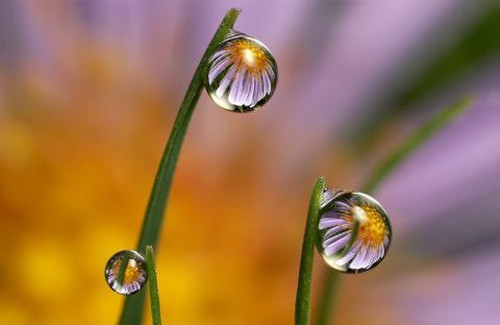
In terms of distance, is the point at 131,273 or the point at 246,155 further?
the point at 246,155

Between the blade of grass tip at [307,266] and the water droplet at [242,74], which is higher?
the water droplet at [242,74]

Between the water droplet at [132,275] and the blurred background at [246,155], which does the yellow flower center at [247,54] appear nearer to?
the water droplet at [132,275]

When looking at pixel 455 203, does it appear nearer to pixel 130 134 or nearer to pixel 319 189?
pixel 130 134

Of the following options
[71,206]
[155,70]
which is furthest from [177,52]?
[71,206]

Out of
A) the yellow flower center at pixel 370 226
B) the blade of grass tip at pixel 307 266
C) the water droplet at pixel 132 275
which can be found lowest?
the water droplet at pixel 132 275

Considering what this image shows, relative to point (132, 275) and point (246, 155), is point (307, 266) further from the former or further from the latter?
point (246, 155)

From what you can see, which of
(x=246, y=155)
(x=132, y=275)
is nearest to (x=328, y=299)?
(x=132, y=275)

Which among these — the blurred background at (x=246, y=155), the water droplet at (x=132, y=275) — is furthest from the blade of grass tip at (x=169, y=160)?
the blurred background at (x=246, y=155)
